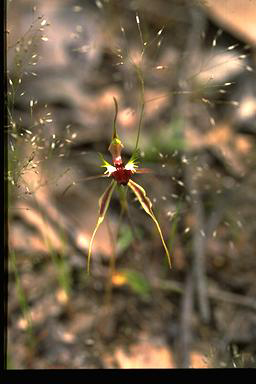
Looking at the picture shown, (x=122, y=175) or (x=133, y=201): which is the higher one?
(x=122, y=175)

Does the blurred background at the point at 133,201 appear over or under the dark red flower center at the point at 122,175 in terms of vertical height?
under

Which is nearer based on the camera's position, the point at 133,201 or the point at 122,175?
the point at 122,175

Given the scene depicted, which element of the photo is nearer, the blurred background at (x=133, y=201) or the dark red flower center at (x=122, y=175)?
the dark red flower center at (x=122, y=175)

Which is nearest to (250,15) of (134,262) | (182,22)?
(182,22)

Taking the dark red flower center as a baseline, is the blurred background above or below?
below

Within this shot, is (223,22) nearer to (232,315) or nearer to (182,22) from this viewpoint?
(182,22)

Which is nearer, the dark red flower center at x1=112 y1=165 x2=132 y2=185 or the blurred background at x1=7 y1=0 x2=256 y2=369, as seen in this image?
the dark red flower center at x1=112 y1=165 x2=132 y2=185

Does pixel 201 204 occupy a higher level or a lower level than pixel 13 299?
higher
